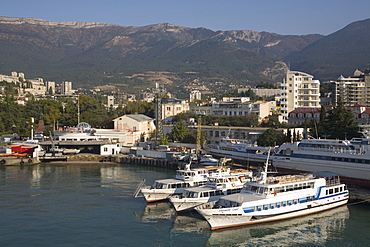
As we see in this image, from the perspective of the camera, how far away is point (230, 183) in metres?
30.1

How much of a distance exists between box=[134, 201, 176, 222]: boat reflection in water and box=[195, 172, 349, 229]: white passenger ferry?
122 inches

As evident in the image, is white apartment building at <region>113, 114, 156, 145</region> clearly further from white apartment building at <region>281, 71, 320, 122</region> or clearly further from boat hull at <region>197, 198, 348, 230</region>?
boat hull at <region>197, 198, 348, 230</region>

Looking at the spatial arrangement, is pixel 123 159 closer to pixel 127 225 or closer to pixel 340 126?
pixel 340 126

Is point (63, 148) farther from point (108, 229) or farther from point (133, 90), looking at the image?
point (133, 90)

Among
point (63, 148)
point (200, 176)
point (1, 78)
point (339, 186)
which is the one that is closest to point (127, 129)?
point (63, 148)

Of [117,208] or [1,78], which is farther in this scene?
[1,78]

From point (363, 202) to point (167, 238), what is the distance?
48.7 ft

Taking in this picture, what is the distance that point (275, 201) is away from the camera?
26.3 metres

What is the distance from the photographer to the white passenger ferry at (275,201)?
2495 centimetres

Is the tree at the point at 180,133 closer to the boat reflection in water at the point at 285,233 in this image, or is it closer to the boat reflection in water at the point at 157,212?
the boat reflection in water at the point at 157,212

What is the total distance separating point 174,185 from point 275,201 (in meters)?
7.77

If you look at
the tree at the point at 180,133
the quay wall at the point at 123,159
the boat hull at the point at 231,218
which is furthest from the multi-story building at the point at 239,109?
the boat hull at the point at 231,218

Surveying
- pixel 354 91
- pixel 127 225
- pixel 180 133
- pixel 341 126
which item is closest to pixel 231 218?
pixel 127 225

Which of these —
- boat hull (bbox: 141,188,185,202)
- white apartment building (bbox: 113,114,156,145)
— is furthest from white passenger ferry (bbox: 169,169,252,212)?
white apartment building (bbox: 113,114,156,145)
